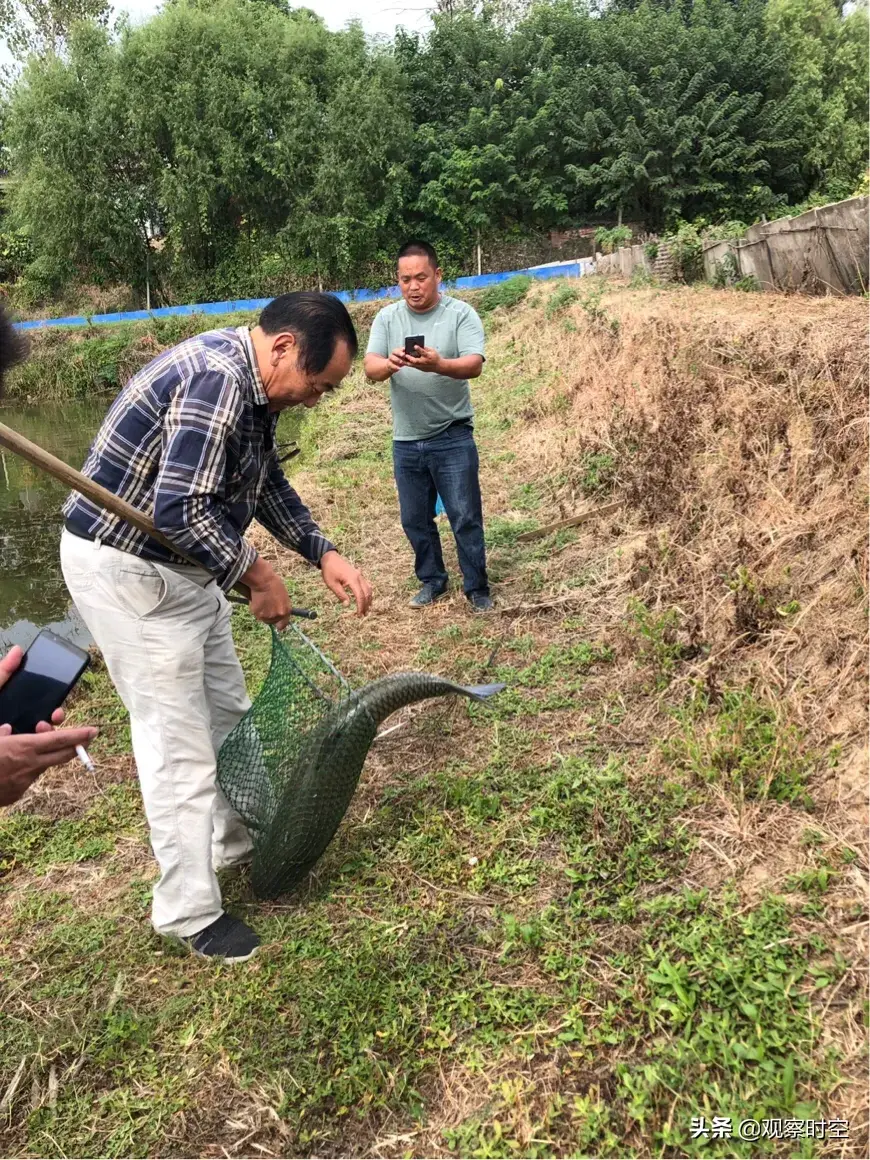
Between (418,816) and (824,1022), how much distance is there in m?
1.34

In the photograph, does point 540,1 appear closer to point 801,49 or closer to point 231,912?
point 801,49

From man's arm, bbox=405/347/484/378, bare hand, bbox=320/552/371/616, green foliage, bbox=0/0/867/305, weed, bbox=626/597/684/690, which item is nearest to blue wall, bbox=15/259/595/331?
green foliage, bbox=0/0/867/305

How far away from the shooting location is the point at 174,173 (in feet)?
79.4

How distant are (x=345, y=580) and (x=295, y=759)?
0.57 m

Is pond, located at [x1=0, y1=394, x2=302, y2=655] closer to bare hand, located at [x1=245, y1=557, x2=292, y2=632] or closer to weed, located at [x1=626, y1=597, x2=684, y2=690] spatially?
bare hand, located at [x1=245, y1=557, x2=292, y2=632]

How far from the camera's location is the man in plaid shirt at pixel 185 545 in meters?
2.02

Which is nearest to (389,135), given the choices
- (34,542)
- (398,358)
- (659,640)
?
(34,542)

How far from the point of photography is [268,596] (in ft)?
7.43

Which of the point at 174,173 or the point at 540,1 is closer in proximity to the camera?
the point at 174,173

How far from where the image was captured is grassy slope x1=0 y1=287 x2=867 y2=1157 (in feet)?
5.85

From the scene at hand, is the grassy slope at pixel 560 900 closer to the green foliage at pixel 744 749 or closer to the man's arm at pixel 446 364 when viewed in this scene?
the green foliage at pixel 744 749

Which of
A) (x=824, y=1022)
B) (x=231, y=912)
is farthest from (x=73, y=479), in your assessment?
(x=824, y=1022)

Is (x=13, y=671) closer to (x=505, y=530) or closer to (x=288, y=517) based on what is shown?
(x=288, y=517)

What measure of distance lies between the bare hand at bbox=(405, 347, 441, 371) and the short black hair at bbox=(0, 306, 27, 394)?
2219mm
